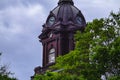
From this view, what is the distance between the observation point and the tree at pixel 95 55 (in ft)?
125

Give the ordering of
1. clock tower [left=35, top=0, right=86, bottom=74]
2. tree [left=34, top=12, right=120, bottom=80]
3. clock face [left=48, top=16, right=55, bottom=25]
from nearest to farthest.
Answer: tree [left=34, top=12, right=120, bottom=80] → clock tower [left=35, top=0, right=86, bottom=74] → clock face [left=48, top=16, right=55, bottom=25]

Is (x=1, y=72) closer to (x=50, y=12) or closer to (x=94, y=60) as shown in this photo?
(x=94, y=60)

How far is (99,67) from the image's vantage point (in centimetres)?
3803

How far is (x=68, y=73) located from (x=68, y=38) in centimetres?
4438

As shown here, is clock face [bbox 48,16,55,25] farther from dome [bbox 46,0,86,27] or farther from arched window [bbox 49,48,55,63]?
arched window [bbox 49,48,55,63]

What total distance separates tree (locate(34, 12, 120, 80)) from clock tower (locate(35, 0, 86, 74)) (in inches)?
1650

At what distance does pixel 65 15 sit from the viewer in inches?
3337

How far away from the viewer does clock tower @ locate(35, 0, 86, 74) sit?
275ft

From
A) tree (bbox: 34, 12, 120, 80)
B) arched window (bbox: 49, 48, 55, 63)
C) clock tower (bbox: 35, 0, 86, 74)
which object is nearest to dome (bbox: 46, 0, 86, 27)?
clock tower (bbox: 35, 0, 86, 74)

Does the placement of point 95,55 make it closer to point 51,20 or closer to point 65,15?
point 65,15

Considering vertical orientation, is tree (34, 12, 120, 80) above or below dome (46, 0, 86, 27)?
below

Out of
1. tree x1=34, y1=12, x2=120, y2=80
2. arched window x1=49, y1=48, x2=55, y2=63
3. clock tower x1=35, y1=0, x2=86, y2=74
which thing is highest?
clock tower x1=35, y1=0, x2=86, y2=74

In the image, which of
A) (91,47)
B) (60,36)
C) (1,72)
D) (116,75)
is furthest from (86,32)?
(60,36)

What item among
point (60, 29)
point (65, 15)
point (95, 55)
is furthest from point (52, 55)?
point (95, 55)
